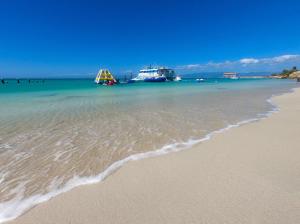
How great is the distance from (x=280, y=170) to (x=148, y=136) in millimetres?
4014

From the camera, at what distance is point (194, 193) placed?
3170mm

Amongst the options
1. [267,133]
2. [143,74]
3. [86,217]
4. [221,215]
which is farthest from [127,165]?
[143,74]

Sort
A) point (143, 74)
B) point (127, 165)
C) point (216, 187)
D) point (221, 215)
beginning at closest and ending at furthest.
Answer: point (221, 215) < point (216, 187) < point (127, 165) < point (143, 74)

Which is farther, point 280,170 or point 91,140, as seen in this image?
point 91,140

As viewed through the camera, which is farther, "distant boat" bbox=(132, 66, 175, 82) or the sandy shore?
"distant boat" bbox=(132, 66, 175, 82)

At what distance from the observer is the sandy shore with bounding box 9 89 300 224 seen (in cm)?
265

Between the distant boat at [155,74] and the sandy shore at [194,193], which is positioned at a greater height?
the distant boat at [155,74]

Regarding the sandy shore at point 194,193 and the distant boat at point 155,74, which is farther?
the distant boat at point 155,74

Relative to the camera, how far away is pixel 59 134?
729cm

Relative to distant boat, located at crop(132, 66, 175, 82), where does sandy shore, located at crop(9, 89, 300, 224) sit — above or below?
below

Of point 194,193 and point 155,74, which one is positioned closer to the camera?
point 194,193

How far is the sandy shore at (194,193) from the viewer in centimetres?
265

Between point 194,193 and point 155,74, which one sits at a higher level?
point 155,74

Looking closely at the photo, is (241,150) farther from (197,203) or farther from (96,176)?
(96,176)
